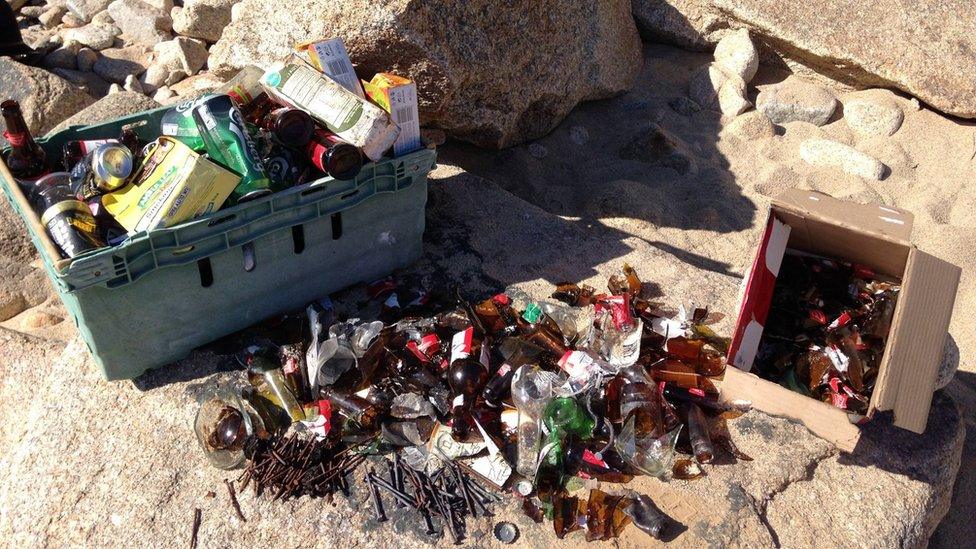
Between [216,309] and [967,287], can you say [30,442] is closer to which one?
[216,309]

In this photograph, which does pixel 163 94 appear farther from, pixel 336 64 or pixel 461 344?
pixel 461 344

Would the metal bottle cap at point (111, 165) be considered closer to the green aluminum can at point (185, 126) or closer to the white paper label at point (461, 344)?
the green aluminum can at point (185, 126)

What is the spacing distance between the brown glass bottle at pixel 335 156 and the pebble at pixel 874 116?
13.1 ft

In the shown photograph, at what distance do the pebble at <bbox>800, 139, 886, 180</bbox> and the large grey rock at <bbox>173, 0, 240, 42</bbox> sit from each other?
439cm

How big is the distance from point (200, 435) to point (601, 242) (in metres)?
2.22

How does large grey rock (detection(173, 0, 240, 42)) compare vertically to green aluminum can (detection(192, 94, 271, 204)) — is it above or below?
below

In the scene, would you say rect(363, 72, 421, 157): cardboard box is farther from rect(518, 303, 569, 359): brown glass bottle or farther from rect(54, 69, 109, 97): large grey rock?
rect(54, 69, 109, 97): large grey rock

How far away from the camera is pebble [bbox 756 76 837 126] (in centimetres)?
553

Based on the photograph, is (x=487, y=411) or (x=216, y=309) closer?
(x=487, y=411)

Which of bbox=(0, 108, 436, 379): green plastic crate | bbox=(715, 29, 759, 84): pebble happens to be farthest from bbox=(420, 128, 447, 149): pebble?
bbox=(715, 29, 759, 84): pebble

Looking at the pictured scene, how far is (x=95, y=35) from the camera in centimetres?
635

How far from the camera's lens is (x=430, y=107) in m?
4.32

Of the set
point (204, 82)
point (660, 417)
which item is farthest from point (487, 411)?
point (204, 82)

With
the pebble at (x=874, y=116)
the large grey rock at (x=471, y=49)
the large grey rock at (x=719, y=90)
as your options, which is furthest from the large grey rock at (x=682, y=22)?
the pebble at (x=874, y=116)
